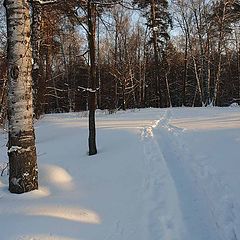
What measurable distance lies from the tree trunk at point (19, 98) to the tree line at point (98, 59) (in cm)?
2

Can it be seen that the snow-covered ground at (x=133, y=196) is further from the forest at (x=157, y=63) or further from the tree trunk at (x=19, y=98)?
the forest at (x=157, y=63)

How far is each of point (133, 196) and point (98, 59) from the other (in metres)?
33.0

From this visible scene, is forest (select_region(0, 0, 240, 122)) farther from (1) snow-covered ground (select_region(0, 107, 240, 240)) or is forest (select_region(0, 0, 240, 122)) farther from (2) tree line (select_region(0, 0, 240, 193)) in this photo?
(1) snow-covered ground (select_region(0, 107, 240, 240))

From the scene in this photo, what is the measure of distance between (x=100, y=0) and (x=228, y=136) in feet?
16.3

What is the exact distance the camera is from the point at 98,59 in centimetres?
3875

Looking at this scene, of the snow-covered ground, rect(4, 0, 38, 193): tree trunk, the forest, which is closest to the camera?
the snow-covered ground

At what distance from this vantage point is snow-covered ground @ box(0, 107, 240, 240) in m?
5.11

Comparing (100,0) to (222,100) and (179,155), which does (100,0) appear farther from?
(222,100)

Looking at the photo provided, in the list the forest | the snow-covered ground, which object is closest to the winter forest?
the snow-covered ground

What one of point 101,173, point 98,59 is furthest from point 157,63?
point 101,173

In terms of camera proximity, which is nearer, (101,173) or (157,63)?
(101,173)

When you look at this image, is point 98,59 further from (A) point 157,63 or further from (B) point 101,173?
(B) point 101,173

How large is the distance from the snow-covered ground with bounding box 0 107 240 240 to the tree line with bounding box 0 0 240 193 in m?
0.85

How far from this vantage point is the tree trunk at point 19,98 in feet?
20.5
